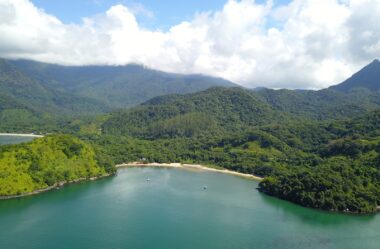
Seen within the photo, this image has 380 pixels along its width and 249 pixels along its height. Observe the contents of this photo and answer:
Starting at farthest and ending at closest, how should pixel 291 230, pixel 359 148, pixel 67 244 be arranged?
pixel 359 148 < pixel 291 230 < pixel 67 244

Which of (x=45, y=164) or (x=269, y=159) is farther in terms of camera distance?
(x=269, y=159)

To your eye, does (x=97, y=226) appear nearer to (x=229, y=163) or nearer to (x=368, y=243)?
(x=368, y=243)

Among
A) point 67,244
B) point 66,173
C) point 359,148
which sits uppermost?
point 359,148

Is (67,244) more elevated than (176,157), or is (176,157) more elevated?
(176,157)

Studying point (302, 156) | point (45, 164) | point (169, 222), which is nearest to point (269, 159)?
point (302, 156)

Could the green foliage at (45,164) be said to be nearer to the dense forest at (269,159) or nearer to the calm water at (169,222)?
the dense forest at (269,159)

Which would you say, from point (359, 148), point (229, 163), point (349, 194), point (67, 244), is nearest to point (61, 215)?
point (67, 244)

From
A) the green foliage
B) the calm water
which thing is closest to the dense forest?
the green foliage

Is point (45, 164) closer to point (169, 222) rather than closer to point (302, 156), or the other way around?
point (169, 222)

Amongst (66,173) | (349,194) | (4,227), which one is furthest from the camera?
(66,173)

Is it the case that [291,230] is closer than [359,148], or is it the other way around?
[291,230]
